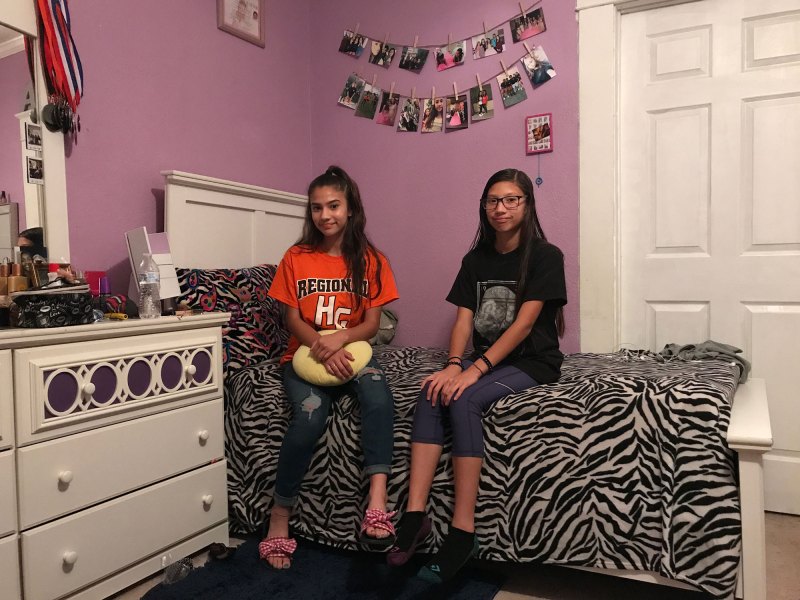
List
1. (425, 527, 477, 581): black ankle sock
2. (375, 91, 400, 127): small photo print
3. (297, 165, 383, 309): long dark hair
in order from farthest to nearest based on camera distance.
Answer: (375, 91, 400, 127): small photo print → (297, 165, 383, 309): long dark hair → (425, 527, 477, 581): black ankle sock

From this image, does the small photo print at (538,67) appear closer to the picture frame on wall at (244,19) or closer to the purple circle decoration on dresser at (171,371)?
the picture frame on wall at (244,19)

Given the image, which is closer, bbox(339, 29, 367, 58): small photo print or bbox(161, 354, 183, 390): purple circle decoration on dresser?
bbox(161, 354, 183, 390): purple circle decoration on dresser

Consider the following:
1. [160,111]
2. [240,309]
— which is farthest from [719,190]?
[160,111]

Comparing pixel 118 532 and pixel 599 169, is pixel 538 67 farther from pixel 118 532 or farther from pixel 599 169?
pixel 118 532

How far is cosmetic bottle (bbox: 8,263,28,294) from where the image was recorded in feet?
4.98

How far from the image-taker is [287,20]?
2898 mm

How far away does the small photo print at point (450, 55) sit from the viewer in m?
2.66

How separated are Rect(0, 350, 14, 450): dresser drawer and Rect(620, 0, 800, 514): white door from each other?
212 centimetres

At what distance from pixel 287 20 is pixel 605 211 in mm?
1792

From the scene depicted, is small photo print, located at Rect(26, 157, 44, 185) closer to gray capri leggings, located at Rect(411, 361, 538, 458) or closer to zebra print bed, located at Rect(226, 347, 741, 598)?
zebra print bed, located at Rect(226, 347, 741, 598)

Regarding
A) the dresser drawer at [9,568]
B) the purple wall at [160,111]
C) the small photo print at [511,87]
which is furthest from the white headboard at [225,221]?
the dresser drawer at [9,568]

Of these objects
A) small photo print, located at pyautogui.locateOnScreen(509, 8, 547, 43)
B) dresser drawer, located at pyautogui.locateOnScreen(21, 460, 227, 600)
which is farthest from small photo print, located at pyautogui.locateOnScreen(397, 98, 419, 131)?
dresser drawer, located at pyautogui.locateOnScreen(21, 460, 227, 600)

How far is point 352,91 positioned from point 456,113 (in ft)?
1.90

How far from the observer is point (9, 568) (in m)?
1.28
